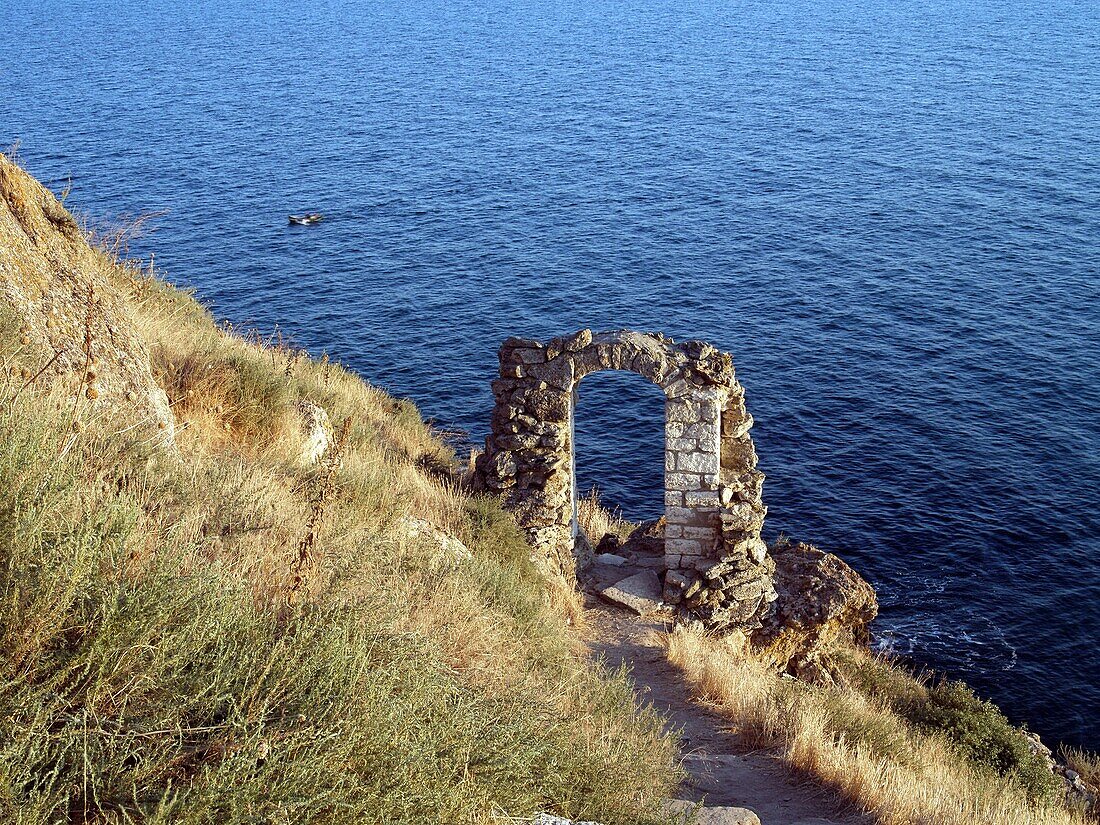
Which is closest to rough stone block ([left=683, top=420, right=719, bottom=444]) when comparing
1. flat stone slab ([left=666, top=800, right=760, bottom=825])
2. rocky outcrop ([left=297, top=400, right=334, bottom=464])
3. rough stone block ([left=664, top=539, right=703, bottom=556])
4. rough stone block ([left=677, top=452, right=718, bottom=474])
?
rough stone block ([left=677, top=452, right=718, bottom=474])

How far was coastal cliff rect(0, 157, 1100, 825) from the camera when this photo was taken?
425cm

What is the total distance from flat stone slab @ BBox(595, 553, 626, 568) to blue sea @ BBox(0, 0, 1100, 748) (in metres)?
8.86

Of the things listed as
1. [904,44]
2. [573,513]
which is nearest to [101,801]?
[573,513]

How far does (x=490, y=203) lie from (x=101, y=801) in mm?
47380

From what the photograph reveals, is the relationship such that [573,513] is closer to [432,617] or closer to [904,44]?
[432,617]

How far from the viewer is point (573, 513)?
1605 cm

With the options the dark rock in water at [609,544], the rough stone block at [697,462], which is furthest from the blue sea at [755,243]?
the rough stone block at [697,462]

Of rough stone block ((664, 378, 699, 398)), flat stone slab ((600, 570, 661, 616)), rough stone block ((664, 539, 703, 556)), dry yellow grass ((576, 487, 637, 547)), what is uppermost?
rough stone block ((664, 378, 699, 398))

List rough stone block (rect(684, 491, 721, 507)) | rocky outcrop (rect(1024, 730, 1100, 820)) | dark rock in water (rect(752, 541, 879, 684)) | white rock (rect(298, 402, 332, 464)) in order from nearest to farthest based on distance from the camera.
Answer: white rock (rect(298, 402, 332, 464))
rocky outcrop (rect(1024, 730, 1100, 820))
rough stone block (rect(684, 491, 721, 507))
dark rock in water (rect(752, 541, 879, 684))

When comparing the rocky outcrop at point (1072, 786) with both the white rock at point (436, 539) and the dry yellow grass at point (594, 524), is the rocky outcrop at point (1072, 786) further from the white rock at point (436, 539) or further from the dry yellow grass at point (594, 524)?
the white rock at point (436, 539)

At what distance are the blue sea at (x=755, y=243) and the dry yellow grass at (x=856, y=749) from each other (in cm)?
1049

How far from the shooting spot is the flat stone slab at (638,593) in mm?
14594

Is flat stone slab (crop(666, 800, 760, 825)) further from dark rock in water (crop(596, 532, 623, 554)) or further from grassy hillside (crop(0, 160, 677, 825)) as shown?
dark rock in water (crop(596, 532, 623, 554))

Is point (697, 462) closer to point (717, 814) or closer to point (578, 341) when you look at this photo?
point (578, 341)
